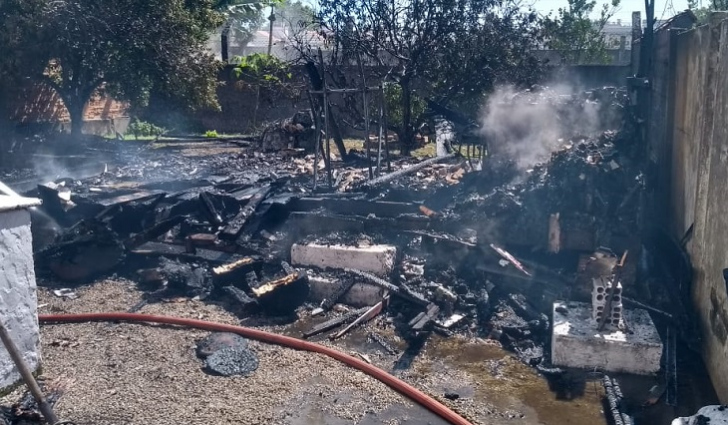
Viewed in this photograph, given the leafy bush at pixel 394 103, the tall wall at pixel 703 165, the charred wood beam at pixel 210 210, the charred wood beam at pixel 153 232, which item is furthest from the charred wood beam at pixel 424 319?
the leafy bush at pixel 394 103

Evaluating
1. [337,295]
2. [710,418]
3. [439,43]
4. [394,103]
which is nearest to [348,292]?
[337,295]

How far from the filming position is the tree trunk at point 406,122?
16.8 meters

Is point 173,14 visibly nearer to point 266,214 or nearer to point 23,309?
point 266,214

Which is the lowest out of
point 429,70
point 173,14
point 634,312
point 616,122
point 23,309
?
point 634,312

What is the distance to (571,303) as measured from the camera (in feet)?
23.5

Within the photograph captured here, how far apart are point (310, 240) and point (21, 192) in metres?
6.17

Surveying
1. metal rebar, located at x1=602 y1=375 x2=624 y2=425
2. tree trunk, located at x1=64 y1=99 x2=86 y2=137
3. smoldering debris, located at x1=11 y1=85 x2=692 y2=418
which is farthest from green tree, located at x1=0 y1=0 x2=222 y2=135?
metal rebar, located at x1=602 y1=375 x2=624 y2=425

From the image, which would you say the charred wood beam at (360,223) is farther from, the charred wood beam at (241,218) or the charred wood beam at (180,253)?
the charred wood beam at (180,253)

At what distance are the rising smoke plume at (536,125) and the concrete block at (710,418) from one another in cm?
615

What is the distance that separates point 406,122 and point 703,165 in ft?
35.7

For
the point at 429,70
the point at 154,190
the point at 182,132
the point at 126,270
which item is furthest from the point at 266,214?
the point at 182,132

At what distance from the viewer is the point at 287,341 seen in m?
A: 6.85

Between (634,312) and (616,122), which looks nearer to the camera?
(634,312)

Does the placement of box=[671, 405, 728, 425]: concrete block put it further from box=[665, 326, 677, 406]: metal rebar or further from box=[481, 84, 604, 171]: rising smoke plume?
box=[481, 84, 604, 171]: rising smoke plume
